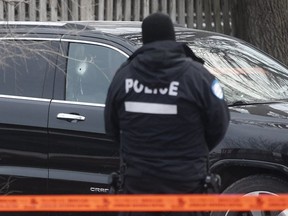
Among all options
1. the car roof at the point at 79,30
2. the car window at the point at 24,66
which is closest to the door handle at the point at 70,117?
the car window at the point at 24,66

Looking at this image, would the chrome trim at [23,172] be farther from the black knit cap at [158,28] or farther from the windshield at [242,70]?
the black knit cap at [158,28]

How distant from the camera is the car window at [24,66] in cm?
591

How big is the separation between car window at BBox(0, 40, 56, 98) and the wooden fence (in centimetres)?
359

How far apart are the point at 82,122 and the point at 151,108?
5.76 ft

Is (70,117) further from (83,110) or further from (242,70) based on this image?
(242,70)

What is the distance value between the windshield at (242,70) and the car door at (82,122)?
32.5 inches

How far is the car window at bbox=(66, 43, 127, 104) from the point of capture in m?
5.77

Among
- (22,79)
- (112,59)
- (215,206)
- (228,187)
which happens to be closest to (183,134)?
(215,206)

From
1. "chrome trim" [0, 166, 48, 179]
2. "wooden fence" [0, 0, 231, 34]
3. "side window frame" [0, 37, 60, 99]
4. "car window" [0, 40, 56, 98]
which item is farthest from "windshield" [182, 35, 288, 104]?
"wooden fence" [0, 0, 231, 34]

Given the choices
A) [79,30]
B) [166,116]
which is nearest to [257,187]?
[166,116]

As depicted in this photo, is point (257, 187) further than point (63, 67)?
No

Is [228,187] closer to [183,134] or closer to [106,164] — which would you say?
[106,164]

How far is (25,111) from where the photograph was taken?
5.84 m

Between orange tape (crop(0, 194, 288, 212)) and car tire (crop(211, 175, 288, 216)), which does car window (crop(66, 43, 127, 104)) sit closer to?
car tire (crop(211, 175, 288, 216))
